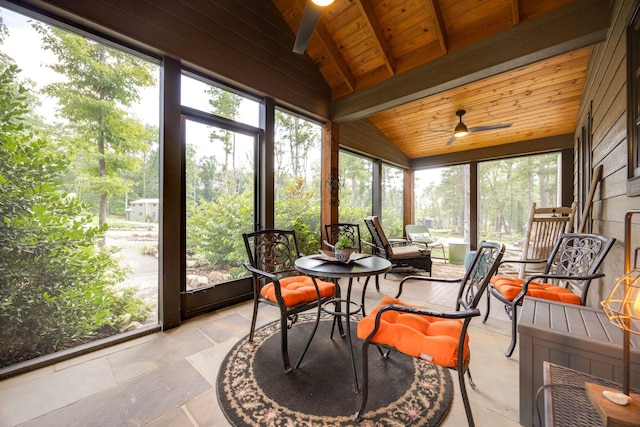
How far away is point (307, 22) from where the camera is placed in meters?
2.32

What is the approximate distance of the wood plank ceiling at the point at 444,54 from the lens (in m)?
2.93

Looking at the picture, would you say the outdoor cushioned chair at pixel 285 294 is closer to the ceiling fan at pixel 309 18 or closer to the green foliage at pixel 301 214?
the green foliage at pixel 301 214

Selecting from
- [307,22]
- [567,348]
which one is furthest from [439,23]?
[567,348]

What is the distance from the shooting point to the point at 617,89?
2010 millimetres

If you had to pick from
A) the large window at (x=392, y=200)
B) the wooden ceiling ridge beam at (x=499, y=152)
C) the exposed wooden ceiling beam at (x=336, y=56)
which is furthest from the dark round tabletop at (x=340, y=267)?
the wooden ceiling ridge beam at (x=499, y=152)

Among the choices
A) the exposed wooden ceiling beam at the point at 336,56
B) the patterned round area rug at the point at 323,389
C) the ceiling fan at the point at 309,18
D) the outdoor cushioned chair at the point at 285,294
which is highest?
the exposed wooden ceiling beam at the point at 336,56

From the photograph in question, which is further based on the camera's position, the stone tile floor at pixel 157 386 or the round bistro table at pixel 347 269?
the round bistro table at pixel 347 269

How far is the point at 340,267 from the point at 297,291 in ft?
1.41

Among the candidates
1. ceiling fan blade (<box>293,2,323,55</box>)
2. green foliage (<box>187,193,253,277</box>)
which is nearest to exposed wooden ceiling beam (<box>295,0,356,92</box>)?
ceiling fan blade (<box>293,2,323,55</box>)

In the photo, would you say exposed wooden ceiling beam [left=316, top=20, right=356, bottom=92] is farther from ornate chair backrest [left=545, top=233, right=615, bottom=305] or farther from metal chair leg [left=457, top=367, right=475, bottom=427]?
metal chair leg [left=457, top=367, right=475, bottom=427]

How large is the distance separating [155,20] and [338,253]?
2733 mm

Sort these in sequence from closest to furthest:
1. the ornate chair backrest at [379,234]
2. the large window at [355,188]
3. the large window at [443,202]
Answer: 1. the ornate chair backrest at [379,234]
2. the large window at [355,188]
3. the large window at [443,202]

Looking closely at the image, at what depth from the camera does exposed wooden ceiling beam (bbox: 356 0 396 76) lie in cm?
308

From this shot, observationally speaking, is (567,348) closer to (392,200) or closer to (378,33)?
(378,33)
